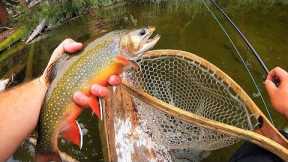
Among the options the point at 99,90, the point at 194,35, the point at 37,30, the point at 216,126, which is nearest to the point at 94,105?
the point at 99,90

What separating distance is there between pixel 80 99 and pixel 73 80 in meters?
0.13

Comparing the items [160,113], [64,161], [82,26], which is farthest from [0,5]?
[160,113]

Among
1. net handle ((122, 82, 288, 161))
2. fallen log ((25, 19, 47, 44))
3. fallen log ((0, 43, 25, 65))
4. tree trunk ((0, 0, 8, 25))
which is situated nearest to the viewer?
net handle ((122, 82, 288, 161))

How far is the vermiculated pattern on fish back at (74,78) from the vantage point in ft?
7.42

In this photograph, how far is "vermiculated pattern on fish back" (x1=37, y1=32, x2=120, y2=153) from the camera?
226 cm

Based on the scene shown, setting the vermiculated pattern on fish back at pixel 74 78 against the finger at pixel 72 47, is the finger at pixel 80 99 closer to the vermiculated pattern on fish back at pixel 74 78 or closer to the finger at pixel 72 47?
the vermiculated pattern on fish back at pixel 74 78

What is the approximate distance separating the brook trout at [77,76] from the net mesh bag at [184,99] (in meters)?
0.99

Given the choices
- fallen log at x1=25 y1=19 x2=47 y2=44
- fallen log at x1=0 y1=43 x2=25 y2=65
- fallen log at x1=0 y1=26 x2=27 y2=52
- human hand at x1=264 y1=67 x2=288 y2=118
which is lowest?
fallen log at x1=0 y1=43 x2=25 y2=65

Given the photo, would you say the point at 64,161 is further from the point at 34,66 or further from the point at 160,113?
the point at 34,66

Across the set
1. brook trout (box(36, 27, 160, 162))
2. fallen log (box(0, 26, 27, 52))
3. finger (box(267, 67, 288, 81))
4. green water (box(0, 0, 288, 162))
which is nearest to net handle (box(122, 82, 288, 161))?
finger (box(267, 67, 288, 81))

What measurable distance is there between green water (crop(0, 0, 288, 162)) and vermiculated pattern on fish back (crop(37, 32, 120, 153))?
2118 millimetres

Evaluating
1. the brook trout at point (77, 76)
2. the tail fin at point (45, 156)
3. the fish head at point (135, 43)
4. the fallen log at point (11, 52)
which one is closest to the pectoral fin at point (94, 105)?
the brook trout at point (77, 76)

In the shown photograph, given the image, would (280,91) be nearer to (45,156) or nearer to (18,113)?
(45,156)

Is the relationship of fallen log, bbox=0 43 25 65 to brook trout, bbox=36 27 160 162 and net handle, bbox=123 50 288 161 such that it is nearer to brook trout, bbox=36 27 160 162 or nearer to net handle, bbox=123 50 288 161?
net handle, bbox=123 50 288 161
